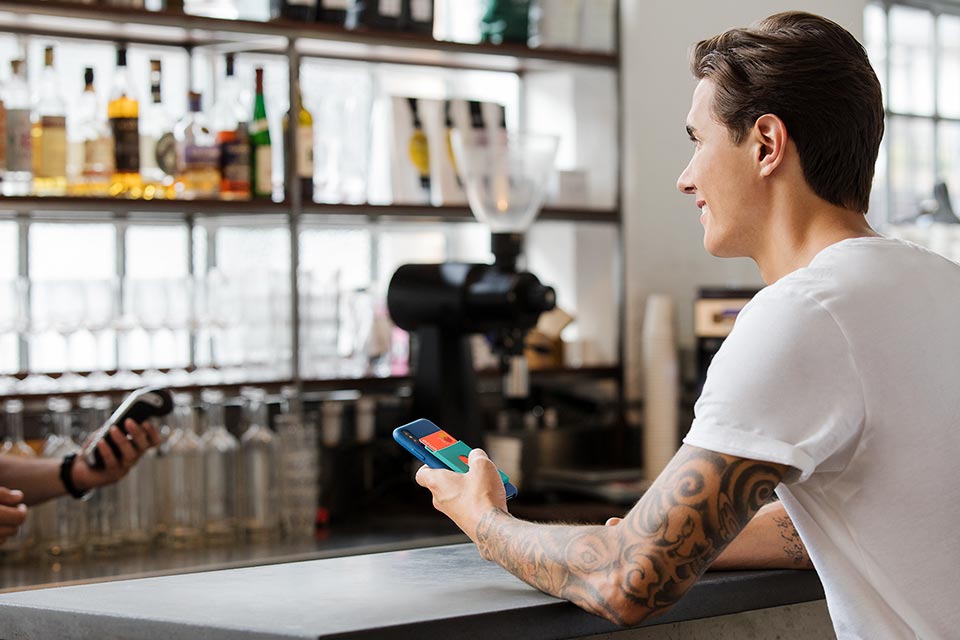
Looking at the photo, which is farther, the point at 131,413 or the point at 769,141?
the point at 131,413

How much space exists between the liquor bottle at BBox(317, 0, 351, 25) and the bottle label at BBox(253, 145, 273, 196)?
375 mm

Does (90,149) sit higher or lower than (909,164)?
lower

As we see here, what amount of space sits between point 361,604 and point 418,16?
8.32ft

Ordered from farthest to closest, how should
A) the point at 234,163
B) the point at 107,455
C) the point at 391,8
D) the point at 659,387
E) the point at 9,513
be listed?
the point at 659,387, the point at 391,8, the point at 234,163, the point at 107,455, the point at 9,513

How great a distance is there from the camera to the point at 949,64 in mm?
5246

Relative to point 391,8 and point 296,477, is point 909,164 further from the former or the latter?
point 296,477

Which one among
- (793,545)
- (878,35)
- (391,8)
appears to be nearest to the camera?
(793,545)

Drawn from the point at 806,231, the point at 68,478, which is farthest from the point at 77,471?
the point at 806,231

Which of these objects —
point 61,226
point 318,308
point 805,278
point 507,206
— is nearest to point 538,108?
point 507,206

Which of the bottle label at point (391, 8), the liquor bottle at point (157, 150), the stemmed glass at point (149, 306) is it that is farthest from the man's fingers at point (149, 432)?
the bottle label at point (391, 8)

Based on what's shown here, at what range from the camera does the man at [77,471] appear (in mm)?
2645

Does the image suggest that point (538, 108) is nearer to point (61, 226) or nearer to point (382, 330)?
point (382, 330)

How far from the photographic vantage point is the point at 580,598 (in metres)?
1.29

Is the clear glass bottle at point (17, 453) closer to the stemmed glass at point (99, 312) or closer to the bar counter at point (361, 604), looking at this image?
the stemmed glass at point (99, 312)
